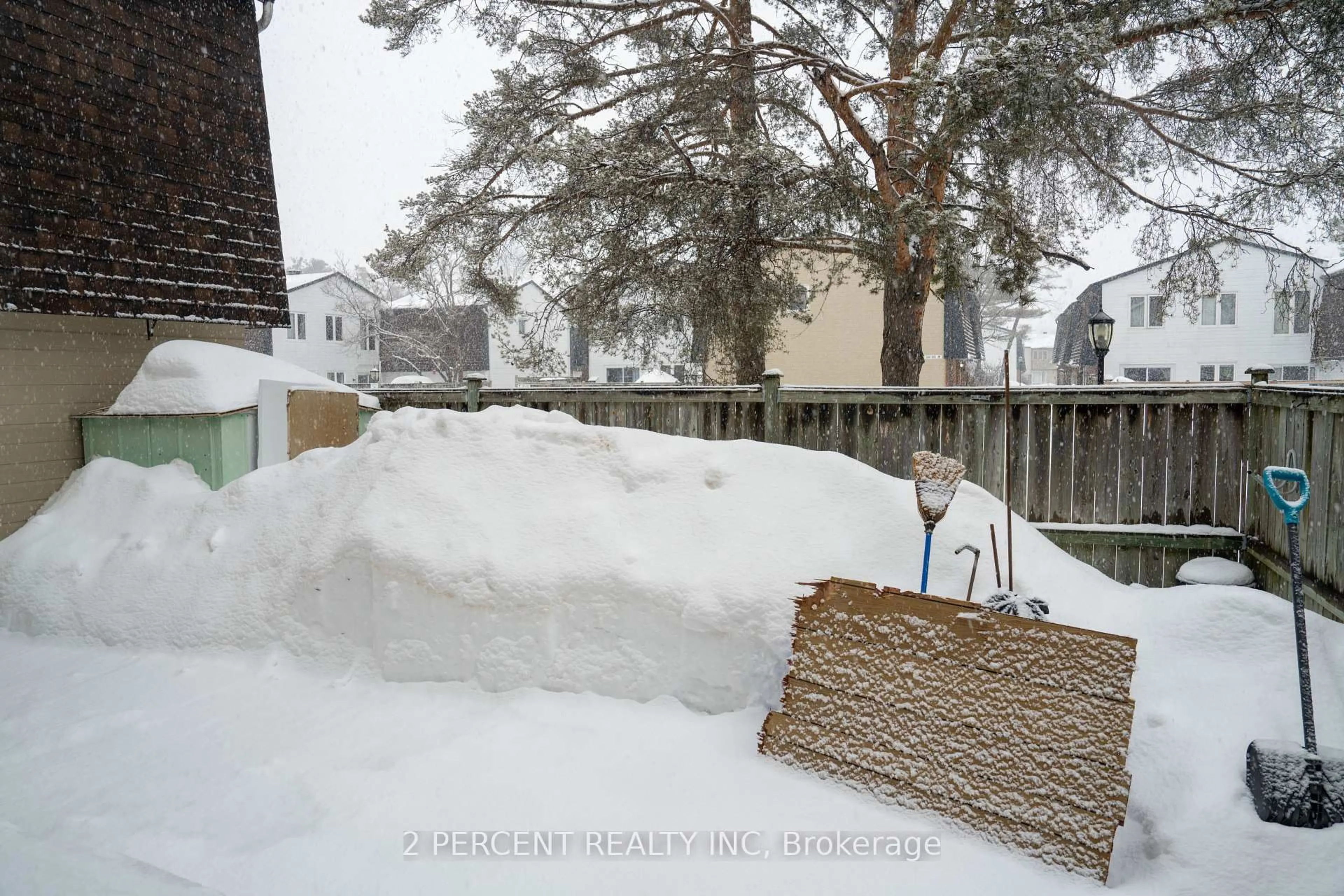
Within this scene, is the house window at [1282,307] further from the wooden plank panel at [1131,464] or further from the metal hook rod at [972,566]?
the metal hook rod at [972,566]

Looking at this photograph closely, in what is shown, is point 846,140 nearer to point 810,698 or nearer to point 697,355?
point 697,355

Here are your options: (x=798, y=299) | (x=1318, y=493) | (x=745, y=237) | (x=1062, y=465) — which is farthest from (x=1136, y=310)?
(x=1318, y=493)

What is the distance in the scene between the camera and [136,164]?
21.4 ft

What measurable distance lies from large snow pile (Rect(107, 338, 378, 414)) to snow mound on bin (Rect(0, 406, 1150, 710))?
1.39 metres

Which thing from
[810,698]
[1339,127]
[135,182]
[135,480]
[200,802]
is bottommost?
[200,802]

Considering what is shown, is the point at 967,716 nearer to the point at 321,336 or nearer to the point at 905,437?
the point at 905,437

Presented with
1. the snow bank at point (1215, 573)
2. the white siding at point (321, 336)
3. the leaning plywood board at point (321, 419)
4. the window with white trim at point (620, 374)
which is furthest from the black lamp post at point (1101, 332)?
the white siding at point (321, 336)

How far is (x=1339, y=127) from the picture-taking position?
24.1ft

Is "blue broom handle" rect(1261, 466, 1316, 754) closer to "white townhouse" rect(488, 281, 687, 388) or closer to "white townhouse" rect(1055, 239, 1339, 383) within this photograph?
"white townhouse" rect(488, 281, 687, 388)

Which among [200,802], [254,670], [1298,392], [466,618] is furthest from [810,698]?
[1298,392]

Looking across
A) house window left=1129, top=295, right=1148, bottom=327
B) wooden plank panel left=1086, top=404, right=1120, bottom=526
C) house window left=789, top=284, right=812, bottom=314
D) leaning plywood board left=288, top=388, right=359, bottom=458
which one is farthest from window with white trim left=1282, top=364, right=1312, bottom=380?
leaning plywood board left=288, top=388, right=359, bottom=458

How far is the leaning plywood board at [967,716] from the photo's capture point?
249 centimetres

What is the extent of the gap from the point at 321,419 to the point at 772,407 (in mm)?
3774

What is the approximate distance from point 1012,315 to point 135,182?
1769 inches
